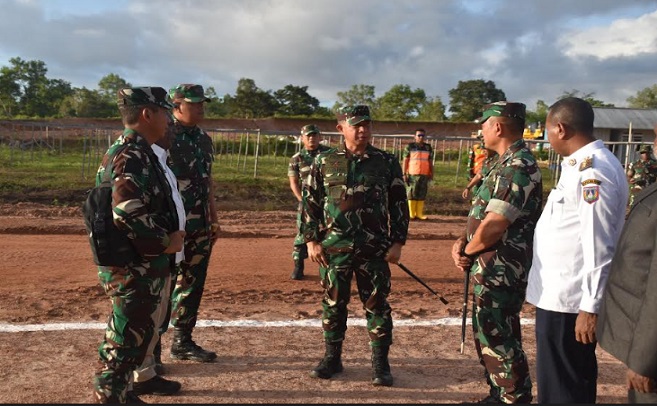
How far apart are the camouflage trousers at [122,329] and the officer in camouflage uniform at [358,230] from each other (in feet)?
4.89

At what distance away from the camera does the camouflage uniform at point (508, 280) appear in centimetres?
374

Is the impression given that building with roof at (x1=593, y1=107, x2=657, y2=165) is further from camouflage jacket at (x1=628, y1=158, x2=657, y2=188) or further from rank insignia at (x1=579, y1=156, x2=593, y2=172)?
rank insignia at (x1=579, y1=156, x2=593, y2=172)

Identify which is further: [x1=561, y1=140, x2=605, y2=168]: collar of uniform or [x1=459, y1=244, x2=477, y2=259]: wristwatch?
[x1=459, y1=244, x2=477, y2=259]: wristwatch

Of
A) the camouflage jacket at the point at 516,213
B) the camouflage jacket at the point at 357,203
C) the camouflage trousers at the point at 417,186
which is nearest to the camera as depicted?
the camouflage jacket at the point at 516,213

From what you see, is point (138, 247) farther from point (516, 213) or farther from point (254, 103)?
point (254, 103)

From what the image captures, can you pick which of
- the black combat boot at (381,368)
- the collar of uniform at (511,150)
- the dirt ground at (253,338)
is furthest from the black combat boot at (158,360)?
the collar of uniform at (511,150)

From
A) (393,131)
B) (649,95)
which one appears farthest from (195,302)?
(649,95)

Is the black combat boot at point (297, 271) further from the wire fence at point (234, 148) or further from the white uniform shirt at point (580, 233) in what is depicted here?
the wire fence at point (234, 148)

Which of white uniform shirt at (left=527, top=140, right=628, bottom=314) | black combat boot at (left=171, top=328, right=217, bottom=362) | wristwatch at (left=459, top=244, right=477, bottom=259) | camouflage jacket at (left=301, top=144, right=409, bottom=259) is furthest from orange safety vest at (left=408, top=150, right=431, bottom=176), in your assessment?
white uniform shirt at (left=527, top=140, right=628, bottom=314)

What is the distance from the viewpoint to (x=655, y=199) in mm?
2430

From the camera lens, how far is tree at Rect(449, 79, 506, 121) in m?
67.8

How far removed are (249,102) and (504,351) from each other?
60108mm

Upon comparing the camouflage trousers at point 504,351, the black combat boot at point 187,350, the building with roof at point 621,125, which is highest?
the building with roof at point 621,125

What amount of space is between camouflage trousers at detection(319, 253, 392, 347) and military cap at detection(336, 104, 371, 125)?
1042mm
